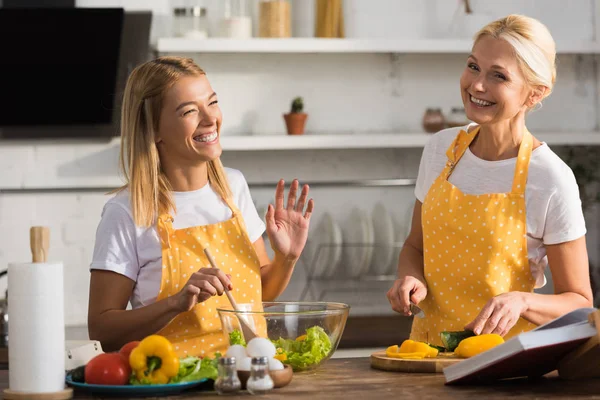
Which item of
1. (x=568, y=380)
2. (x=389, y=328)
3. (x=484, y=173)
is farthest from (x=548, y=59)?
(x=389, y=328)

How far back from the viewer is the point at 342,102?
408 centimetres

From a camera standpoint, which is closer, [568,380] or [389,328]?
[568,380]

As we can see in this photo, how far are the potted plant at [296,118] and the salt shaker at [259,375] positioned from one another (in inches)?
99.0

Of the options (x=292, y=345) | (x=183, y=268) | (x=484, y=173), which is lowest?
(x=292, y=345)

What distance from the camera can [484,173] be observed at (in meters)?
2.06

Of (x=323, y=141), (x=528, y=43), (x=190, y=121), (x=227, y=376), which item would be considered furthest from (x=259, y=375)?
(x=323, y=141)

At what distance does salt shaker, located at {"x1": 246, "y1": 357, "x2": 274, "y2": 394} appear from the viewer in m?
1.44

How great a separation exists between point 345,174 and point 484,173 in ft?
6.73

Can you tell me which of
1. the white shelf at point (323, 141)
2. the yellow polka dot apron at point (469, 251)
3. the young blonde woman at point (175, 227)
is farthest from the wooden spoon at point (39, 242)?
the white shelf at point (323, 141)

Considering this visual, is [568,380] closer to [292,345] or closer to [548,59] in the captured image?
[292,345]

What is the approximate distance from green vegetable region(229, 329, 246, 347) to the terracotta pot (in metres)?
2.33

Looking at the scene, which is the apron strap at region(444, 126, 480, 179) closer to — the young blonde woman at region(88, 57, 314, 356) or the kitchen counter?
the young blonde woman at region(88, 57, 314, 356)

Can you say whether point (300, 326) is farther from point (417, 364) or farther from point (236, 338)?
point (417, 364)

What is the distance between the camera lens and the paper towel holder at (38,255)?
1395 mm
